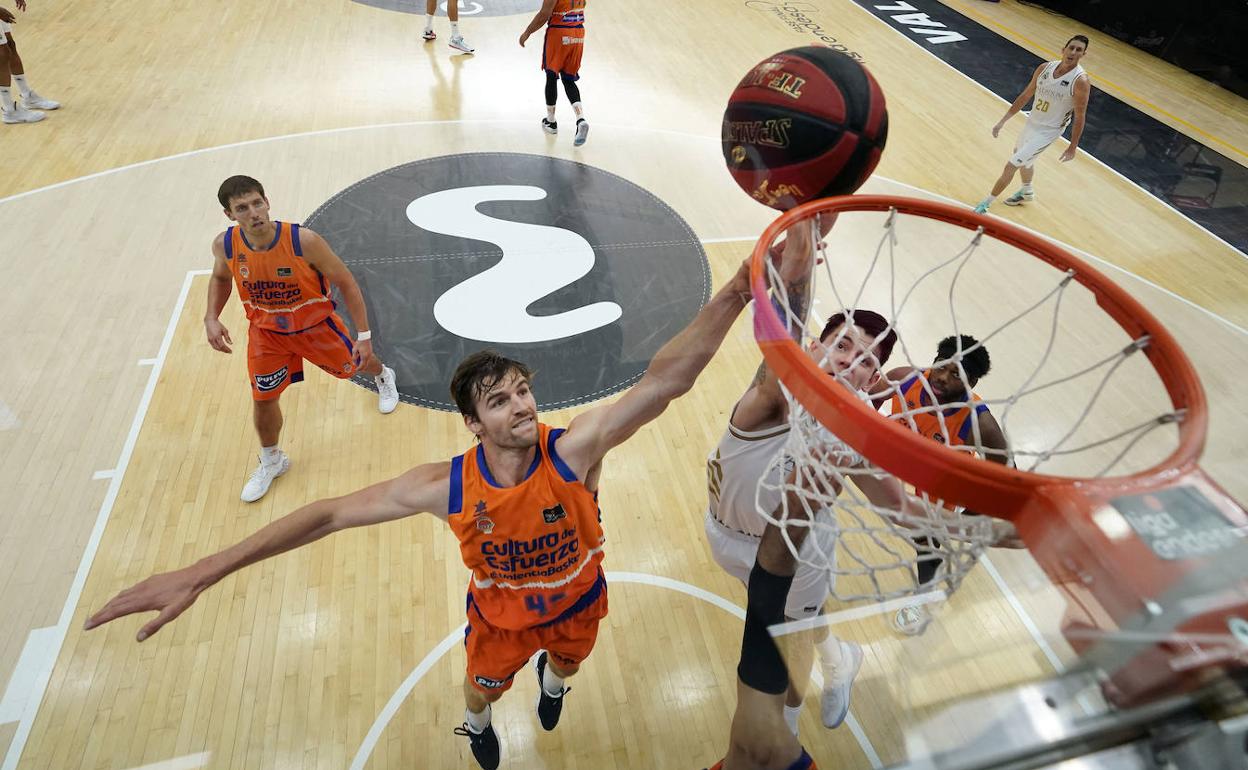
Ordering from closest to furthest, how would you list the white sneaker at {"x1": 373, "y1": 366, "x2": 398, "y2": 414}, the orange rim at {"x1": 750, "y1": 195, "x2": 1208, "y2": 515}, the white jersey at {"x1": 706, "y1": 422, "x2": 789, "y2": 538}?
the orange rim at {"x1": 750, "y1": 195, "x2": 1208, "y2": 515} < the white jersey at {"x1": 706, "y1": 422, "x2": 789, "y2": 538} < the white sneaker at {"x1": 373, "y1": 366, "x2": 398, "y2": 414}

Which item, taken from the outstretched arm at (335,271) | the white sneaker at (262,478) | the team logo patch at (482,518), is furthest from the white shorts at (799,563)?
the white sneaker at (262,478)

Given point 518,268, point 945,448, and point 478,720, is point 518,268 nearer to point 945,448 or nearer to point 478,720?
point 478,720

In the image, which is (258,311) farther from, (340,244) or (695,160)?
(695,160)

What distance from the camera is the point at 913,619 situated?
78.2 inches

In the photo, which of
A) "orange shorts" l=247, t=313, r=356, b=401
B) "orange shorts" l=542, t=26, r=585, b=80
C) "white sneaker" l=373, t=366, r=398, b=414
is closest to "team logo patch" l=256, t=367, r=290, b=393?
"orange shorts" l=247, t=313, r=356, b=401

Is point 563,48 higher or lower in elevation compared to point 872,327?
lower

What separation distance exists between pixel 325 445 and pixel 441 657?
1.44 metres

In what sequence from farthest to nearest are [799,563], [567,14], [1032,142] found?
[567,14] → [1032,142] → [799,563]

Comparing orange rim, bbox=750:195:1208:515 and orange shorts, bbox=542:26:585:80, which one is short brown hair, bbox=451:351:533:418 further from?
orange shorts, bbox=542:26:585:80

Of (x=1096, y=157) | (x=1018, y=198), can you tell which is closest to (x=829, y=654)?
(x=1018, y=198)

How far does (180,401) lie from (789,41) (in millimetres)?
8000

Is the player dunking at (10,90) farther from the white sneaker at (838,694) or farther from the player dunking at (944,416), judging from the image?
the white sneaker at (838,694)

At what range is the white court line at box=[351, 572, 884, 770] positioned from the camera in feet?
8.79

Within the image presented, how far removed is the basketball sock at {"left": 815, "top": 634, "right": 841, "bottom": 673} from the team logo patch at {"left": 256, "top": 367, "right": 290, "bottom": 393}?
2.64 m
